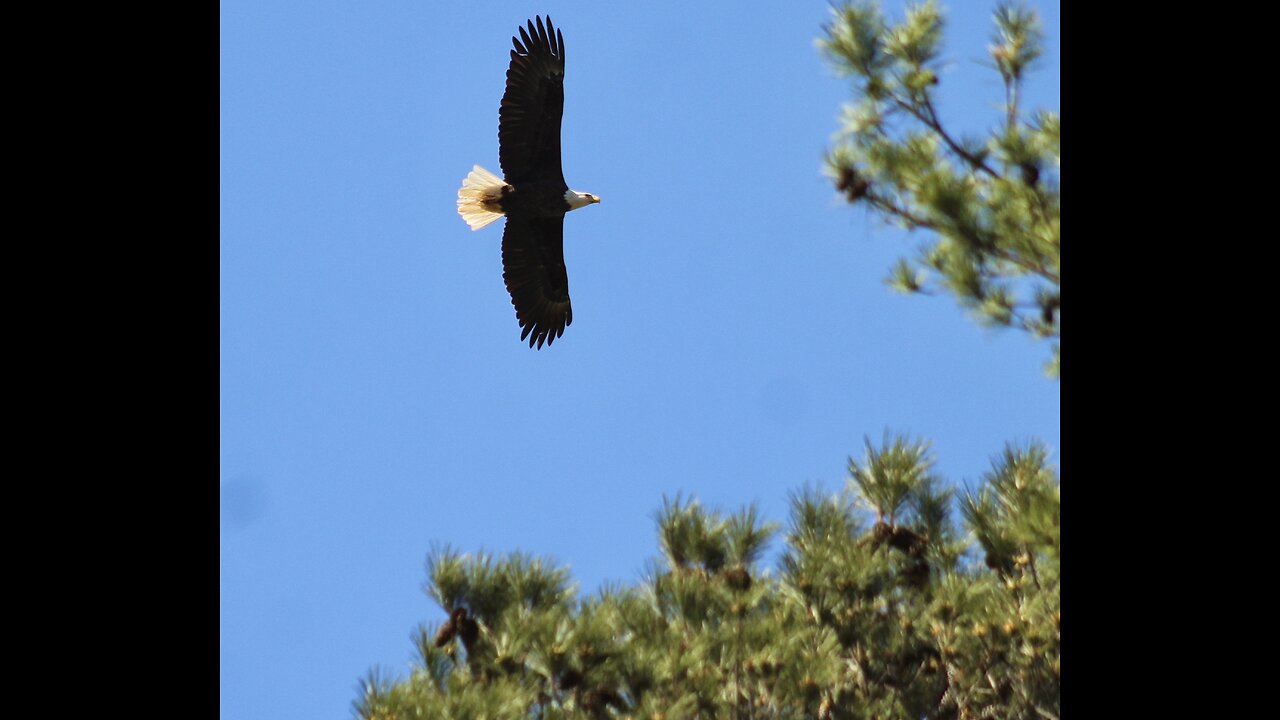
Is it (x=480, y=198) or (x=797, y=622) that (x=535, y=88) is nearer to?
(x=480, y=198)

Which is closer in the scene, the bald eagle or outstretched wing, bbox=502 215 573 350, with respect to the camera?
the bald eagle

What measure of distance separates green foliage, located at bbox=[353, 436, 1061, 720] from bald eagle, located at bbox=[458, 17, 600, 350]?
2.16m

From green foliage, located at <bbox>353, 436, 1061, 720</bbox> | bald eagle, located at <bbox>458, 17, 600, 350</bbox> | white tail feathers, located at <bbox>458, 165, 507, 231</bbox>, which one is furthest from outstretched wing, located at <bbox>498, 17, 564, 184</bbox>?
green foliage, located at <bbox>353, 436, 1061, 720</bbox>

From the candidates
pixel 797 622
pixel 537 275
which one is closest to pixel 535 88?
pixel 537 275

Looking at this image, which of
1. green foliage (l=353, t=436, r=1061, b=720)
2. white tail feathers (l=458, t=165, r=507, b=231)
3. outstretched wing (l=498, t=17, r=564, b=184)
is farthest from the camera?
white tail feathers (l=458, t=165, r=507, b=231)

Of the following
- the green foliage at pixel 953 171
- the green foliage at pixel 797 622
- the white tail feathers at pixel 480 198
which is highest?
the white tail feathers at pixel 480 198

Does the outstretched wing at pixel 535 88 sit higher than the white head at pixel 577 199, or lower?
higher

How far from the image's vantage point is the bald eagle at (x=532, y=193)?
6.26 m

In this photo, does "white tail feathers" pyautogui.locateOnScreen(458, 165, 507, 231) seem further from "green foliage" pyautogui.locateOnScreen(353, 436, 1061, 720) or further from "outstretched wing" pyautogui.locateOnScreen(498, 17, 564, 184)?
"green foliage" pyautogui.locateOnScreen(353, 436, 1061, 720)

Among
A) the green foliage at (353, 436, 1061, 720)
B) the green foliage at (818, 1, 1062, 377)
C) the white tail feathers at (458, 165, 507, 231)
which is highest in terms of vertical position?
the white tail feathers at (458, 165, 507, 231)

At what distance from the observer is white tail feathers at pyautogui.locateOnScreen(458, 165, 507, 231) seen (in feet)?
21.9

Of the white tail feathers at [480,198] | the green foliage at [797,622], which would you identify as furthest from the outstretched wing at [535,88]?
the green foliage at [797,622]

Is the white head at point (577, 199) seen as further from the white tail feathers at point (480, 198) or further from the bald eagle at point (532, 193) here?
the white tail feathers at point (480, 198)
